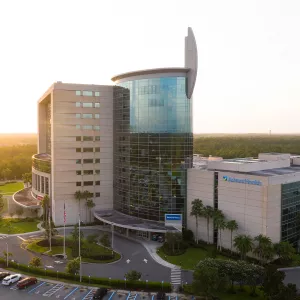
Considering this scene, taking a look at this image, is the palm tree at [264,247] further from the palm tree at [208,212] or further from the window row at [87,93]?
the window row at [87,93]

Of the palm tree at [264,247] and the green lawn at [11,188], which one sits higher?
the palm tree at [264,247]

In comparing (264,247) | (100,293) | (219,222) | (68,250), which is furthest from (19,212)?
(264,247)

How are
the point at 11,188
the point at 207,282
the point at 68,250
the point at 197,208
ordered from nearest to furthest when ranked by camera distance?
the point at 207,282
the point at 68,250
the point at 197,208
the point at 11,188

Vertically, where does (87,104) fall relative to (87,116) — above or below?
above

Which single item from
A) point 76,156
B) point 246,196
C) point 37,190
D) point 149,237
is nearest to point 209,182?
point 246,196

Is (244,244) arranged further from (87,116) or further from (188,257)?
(87,116)

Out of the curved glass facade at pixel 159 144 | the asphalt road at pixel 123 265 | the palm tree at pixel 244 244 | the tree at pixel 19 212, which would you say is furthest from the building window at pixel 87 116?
the palm tree at pixel 244 244

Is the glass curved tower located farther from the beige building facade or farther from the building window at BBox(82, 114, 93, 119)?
the building window at BBox(82, 114, 93, 119)

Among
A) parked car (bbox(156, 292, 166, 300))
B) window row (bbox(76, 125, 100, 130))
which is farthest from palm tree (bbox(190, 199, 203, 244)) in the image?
window row (bbox(76, 125, 100, 130))
